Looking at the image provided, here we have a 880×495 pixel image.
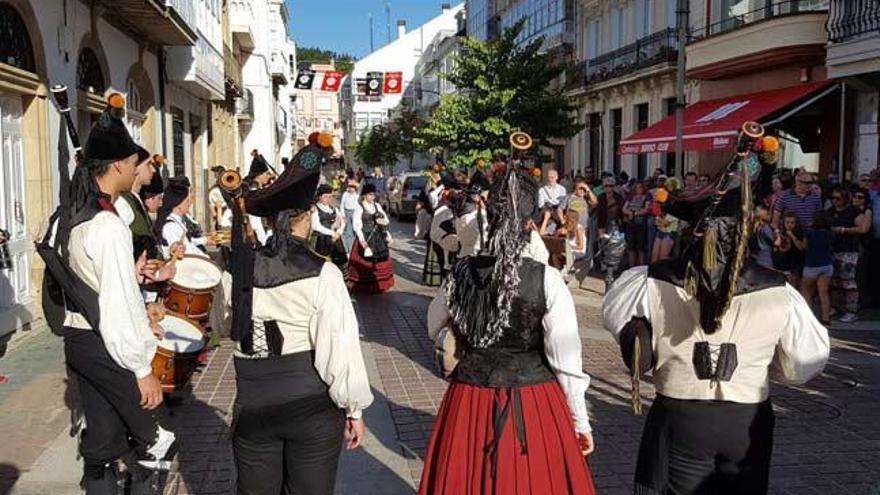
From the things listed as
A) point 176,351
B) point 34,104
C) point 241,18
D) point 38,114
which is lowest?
point 176,351

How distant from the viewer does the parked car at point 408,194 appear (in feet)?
91.0

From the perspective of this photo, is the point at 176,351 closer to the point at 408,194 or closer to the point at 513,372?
the point at 513,372

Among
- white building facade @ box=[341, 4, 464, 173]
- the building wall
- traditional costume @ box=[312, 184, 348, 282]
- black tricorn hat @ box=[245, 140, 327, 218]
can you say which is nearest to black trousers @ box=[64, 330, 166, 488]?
black tricorn hat @ box=[245, 140, 327, 218]

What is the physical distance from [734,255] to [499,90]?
17890 millimetres

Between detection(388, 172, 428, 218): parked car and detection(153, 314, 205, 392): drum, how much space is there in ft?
69.6

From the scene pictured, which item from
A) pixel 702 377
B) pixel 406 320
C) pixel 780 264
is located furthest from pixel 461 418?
pixel 780 264

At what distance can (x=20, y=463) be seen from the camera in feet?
16.7

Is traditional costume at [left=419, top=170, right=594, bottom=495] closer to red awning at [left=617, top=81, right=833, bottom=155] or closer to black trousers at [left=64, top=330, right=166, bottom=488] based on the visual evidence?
black trousers at [left=64, top=330, right=166, bottom=488]

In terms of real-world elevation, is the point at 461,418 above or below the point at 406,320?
above

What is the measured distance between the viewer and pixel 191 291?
6070mm

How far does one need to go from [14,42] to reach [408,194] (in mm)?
19447

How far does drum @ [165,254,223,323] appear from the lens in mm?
6051

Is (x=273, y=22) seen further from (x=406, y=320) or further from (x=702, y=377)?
(x=702, y=377)

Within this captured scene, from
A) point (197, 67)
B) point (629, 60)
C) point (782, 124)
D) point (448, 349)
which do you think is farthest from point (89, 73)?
point (629, 60)
